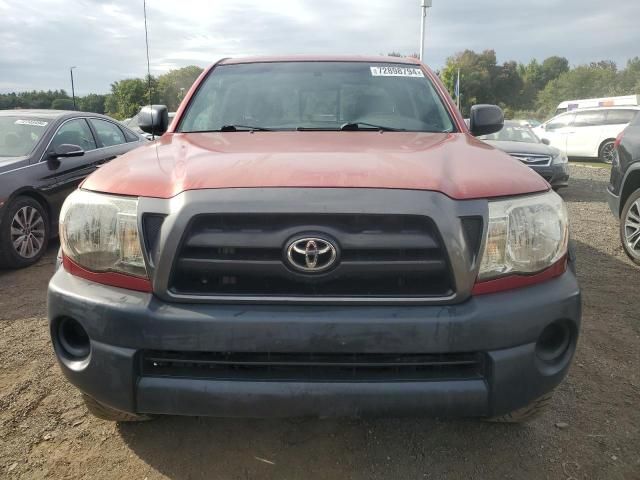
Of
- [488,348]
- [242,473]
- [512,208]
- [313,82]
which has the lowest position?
[242,473]

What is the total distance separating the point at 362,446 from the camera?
2.29 m

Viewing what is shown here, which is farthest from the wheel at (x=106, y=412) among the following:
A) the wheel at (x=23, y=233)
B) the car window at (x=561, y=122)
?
the car window at (x=561, y=122)

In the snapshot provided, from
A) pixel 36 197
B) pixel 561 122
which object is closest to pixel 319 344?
pixel 36 197

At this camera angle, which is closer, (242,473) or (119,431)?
(242,473)

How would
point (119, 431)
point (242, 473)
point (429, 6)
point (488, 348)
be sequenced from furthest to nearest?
point (429, 6) → point (119, 431) → point (242, 473) → point (488, 348)

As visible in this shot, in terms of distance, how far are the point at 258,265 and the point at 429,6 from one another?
18.9m

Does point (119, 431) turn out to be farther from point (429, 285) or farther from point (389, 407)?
point (429, 285)

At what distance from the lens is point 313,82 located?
3146mm

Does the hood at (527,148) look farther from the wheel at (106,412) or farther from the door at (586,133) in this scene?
the wheel at (106,412)

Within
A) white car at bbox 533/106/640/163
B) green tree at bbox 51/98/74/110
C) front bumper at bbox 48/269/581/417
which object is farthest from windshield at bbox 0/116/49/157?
white car at bbox 533/106/640/163

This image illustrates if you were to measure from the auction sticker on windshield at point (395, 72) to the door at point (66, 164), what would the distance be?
3.80 meters

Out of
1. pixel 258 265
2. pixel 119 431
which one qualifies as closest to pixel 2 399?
pixel 119 431

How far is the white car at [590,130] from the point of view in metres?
15.8

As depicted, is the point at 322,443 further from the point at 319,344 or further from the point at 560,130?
the point at 560,130
